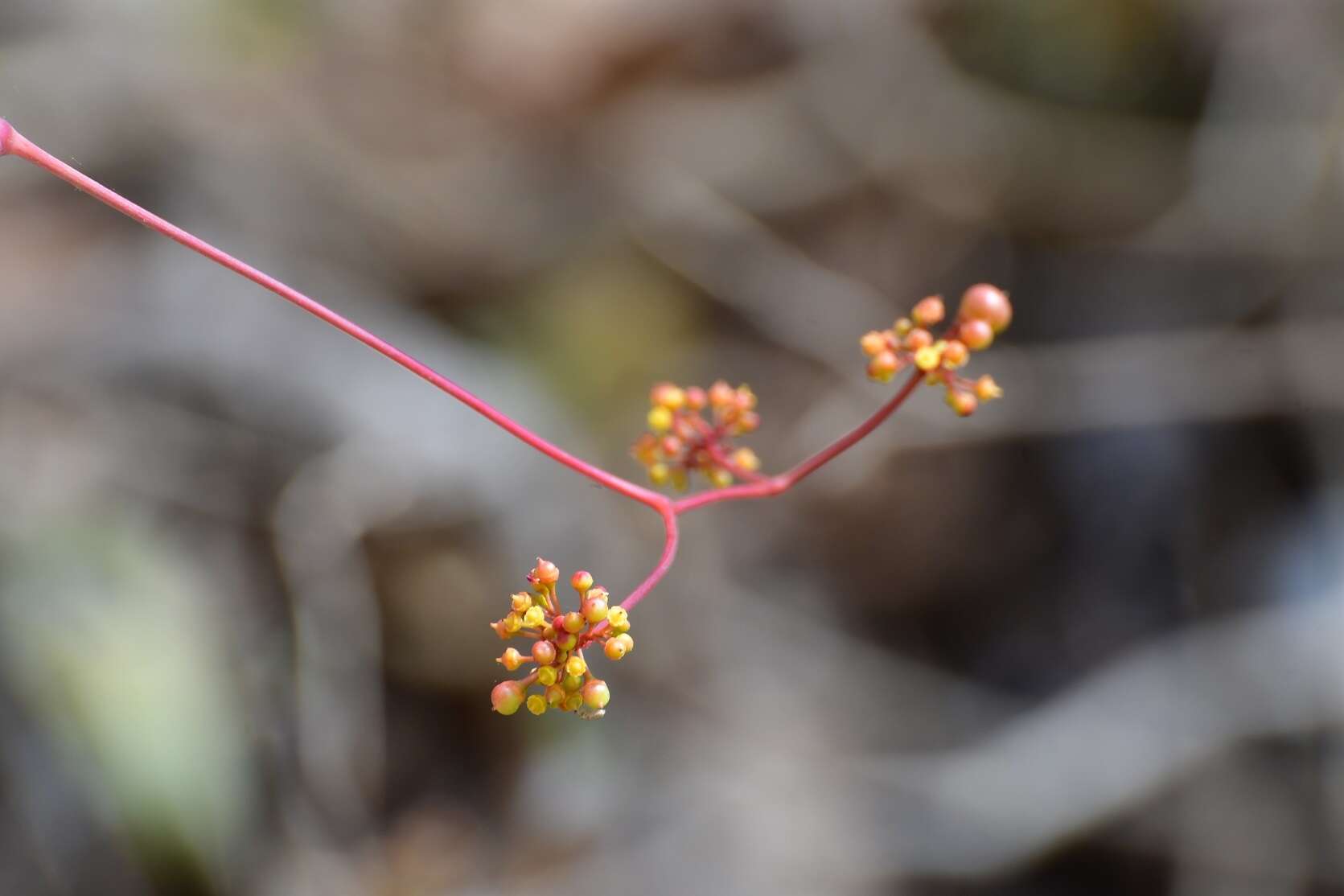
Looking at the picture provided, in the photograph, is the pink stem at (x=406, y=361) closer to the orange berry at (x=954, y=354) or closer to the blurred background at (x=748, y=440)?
the orange berry at (x=954, y=354)

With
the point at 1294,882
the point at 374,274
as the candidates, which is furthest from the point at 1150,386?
the point at 374,274

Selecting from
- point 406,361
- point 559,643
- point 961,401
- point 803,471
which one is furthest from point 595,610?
point 961,401

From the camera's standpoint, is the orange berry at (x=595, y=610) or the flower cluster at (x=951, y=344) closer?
the orange berry at (x=595, y=610)

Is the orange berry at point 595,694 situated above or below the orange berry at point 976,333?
below

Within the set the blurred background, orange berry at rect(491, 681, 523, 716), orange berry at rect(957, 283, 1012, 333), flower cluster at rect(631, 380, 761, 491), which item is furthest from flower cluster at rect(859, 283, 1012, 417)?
the blurred background

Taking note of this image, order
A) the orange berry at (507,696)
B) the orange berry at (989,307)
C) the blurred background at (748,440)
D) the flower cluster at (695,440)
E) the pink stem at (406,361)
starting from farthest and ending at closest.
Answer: the blurred background at (748,440) → the flower cluster at (695,440) → the orange berry at (989,307) → the orange berry at (507,696) → the pink stem at (406,361)

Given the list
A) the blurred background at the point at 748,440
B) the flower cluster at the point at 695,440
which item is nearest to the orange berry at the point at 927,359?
the flower cluster at the point at 695,440

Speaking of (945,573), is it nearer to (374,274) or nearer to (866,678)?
(866,678)
